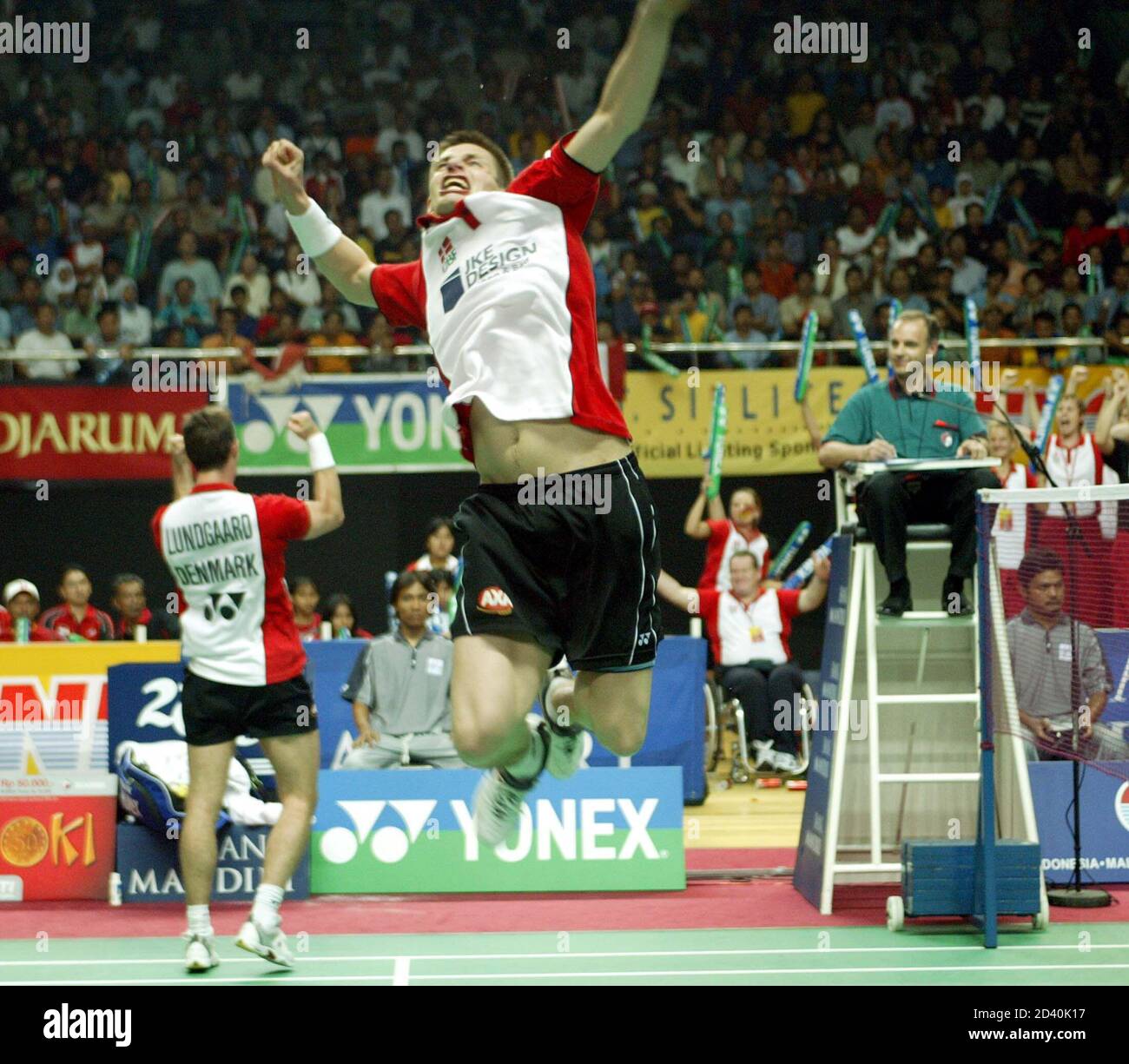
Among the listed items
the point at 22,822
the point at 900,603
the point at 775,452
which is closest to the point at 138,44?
the point at 775,452

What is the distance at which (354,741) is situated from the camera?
33.2 ft

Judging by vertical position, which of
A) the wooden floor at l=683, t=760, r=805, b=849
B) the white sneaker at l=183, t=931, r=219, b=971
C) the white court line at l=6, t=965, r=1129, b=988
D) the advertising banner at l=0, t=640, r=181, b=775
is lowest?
the wooden floor at l=683, t=760, r=805, b=849

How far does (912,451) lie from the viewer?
316 inches

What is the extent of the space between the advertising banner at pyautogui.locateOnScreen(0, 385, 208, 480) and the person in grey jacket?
491 cm

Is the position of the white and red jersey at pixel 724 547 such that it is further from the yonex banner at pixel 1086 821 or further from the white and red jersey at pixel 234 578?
the white and red jersey at pixel 234 578

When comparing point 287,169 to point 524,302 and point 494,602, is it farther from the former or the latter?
point 494,602

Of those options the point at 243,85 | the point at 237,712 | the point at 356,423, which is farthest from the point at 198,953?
the point at 243,85

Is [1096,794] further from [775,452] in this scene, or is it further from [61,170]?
[61,170]

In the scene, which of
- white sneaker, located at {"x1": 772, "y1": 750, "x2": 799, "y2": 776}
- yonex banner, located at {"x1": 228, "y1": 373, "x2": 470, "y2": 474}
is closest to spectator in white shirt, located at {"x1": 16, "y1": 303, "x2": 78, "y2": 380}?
yonex banner, located at {"x1": 228, "y1": 373, "x2": 470, "y2": 474}

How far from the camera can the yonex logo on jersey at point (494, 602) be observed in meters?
4.68

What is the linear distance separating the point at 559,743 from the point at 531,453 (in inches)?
39.7

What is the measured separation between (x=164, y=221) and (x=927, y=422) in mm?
11032

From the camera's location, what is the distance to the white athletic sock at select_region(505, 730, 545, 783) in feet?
16.6

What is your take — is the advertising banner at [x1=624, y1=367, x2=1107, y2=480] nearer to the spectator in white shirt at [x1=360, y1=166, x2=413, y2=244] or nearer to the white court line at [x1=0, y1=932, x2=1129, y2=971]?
the spectator in white shirt at [x1=360, y1=166, x2=413, y2=244]
